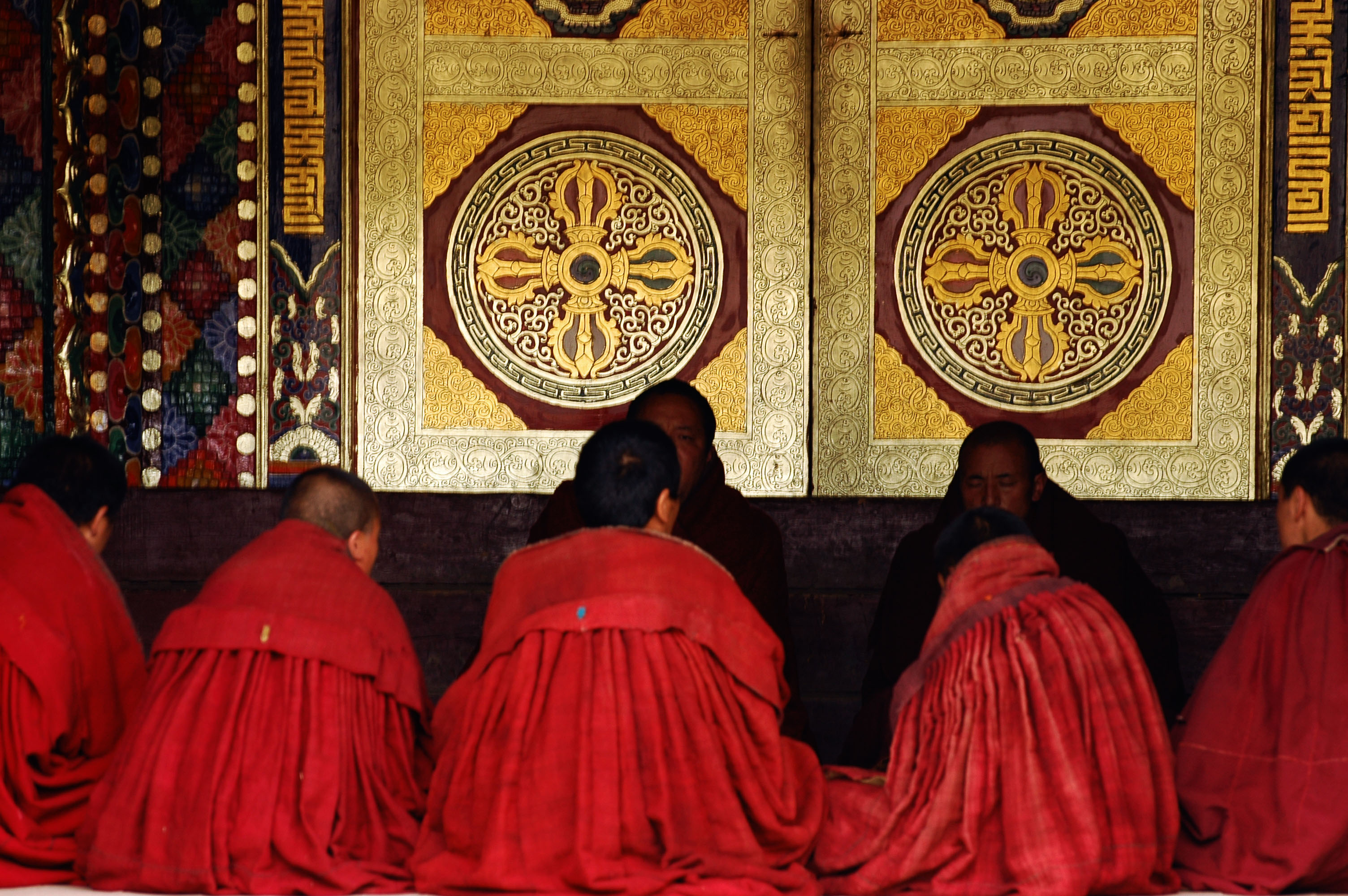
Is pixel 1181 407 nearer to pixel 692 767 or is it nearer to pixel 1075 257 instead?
pixel 1075 257

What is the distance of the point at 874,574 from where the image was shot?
538 centimetres

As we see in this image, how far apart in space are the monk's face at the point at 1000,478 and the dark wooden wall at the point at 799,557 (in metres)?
0.78

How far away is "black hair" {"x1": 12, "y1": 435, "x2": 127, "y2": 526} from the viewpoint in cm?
378

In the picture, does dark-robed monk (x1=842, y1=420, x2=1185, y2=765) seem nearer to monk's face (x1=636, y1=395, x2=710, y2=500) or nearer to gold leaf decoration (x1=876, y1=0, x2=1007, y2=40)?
monk's face (x1=636, y1=395, x2=710, y2=500)

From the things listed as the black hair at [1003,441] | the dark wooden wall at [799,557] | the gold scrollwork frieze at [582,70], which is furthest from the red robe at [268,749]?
the gold scrollwork frieze at [582,70]

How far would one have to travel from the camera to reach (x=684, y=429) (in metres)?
4.90

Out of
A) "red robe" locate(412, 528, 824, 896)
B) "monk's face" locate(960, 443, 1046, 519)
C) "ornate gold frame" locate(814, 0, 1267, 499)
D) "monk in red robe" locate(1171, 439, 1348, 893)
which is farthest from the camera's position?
"ornate gold frame" locate(814, 0, 1267, 499)

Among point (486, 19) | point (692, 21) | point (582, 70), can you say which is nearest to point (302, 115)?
point (486, 19)

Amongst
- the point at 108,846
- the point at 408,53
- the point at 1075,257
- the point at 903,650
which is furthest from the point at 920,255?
the point at 108,846

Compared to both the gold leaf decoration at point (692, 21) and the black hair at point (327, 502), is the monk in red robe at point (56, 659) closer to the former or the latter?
the black hair at point (327, 502)

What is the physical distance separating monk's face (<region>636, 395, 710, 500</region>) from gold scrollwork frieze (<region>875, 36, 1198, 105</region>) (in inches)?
62.9

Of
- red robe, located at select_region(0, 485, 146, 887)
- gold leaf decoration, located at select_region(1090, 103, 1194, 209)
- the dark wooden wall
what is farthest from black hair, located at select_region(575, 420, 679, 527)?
gold leaf decoration, located at select_region(1090, 103, 1194, 209)

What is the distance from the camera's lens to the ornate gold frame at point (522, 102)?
5.54 meters

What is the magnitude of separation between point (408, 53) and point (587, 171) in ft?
2.83
